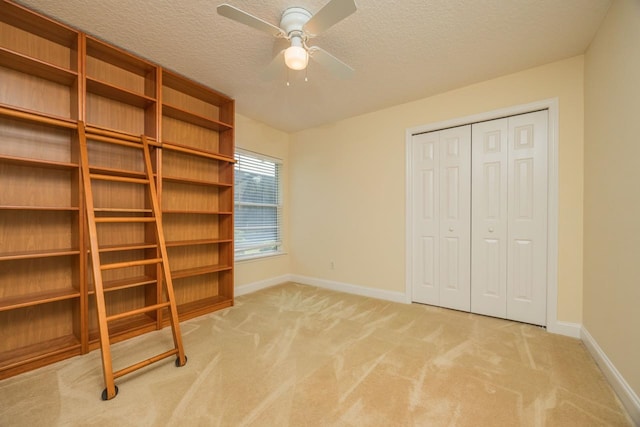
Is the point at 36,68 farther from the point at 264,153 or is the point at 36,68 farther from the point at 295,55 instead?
the point at 264,153

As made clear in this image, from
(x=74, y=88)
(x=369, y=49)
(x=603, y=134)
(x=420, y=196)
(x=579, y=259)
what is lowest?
(x=579, y=259)

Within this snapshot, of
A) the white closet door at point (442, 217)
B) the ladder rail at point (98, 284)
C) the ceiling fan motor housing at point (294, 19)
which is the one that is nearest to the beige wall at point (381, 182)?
the white closet door at point (442, 217)

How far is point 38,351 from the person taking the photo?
6.26ft

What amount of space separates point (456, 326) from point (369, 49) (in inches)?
108

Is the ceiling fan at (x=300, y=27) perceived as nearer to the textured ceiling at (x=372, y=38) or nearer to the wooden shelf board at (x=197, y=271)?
the textured ceiling at (x=372, y=38)

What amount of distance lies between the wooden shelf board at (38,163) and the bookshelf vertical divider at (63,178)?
0.04 feet

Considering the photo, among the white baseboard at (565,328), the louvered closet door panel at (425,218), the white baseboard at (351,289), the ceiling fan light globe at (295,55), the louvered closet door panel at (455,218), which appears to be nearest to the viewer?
the ceiling fan light globe at (295,55)

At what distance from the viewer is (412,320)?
2754mm

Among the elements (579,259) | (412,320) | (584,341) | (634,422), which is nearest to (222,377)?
(412,320)

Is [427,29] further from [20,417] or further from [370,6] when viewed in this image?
[20,417]

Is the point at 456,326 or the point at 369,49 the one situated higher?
the point at 369,49

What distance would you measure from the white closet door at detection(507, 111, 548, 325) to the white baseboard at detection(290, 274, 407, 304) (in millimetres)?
1206

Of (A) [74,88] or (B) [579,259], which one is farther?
(B) [579,259]

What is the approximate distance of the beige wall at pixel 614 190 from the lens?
4.90ft
